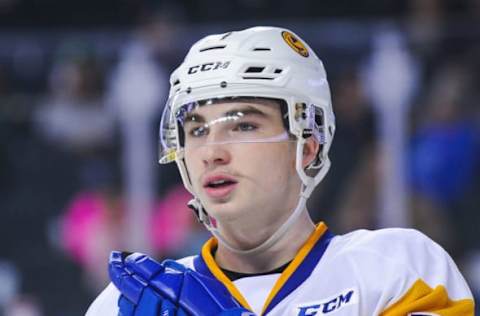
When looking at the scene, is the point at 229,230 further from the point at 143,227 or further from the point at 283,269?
the point at 143,227

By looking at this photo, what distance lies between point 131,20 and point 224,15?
58 cm

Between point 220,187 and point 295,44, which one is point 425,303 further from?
point 295,44

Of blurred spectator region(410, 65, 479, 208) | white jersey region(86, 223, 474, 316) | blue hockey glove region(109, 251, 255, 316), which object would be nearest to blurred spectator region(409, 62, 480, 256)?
blurred spectator region(410, 65, 479, 208)

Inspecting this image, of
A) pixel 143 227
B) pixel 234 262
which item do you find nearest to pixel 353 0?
pixel 143 227

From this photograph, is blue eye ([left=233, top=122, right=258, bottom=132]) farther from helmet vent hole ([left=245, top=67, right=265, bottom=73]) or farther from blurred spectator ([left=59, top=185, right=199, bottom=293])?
blurred spectator ([left=59, top=185, right=199, bottom=293])

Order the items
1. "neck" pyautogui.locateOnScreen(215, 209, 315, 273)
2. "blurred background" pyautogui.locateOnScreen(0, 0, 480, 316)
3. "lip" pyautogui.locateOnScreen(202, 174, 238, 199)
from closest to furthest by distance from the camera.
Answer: "lip" pyautogui.locateOnScreen(202, 174, 238, 199) → "neck" pyautogui.locateOnScreen(215, 209, 315, 273) → "blurred background" pyautogui.locateOnScreen(0, 0, 480, 316)

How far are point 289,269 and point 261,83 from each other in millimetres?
382

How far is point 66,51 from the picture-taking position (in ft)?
19.2

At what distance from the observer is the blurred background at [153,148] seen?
5488 millimetres

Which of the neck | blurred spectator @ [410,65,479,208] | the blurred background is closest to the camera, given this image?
the neck

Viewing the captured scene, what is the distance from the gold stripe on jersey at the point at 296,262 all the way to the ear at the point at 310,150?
0.46 feet

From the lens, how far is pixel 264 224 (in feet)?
8.69

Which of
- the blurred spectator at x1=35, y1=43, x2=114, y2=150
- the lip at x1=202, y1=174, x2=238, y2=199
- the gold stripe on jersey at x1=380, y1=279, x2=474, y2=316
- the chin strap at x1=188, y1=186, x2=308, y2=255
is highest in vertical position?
the lip at x1=202, y1=174, x2=238, y2=199

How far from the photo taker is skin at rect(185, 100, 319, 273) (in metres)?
2.59
